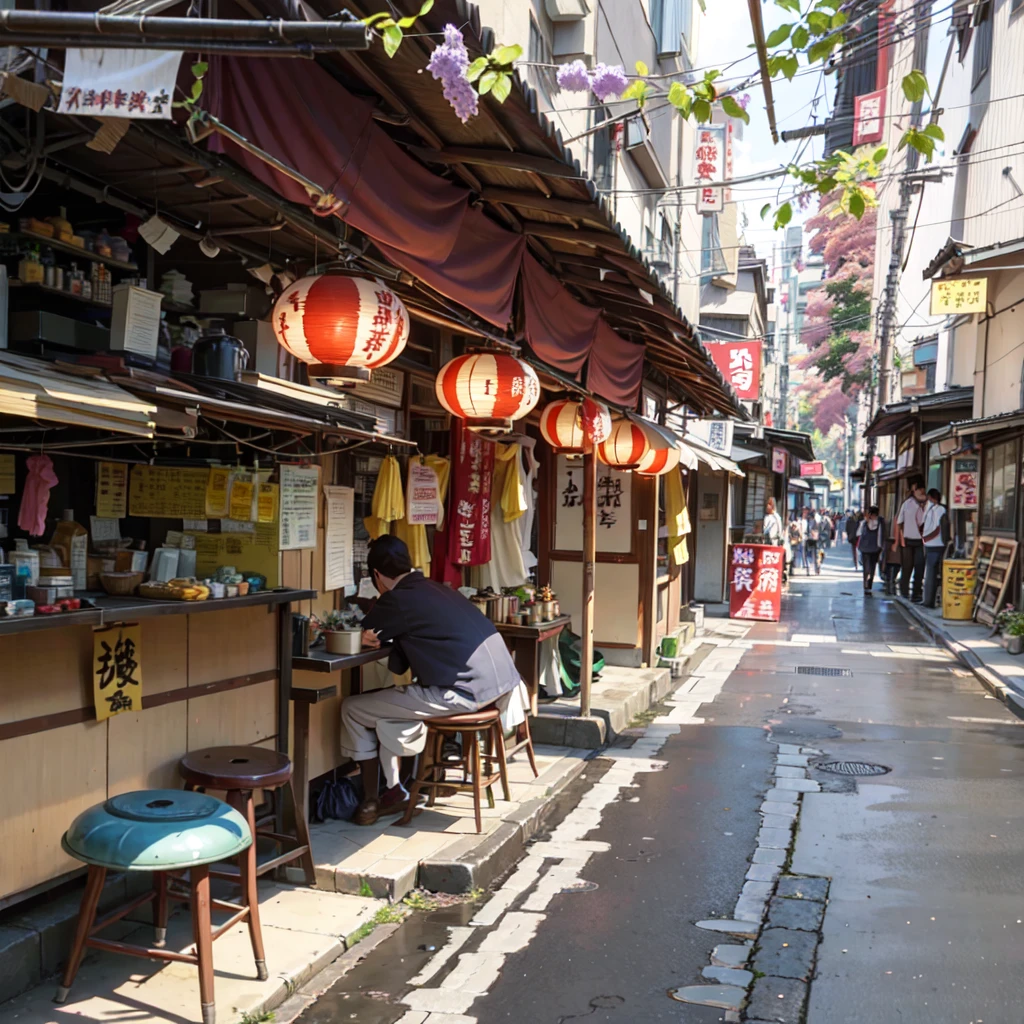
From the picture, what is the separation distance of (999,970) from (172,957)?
466 cm

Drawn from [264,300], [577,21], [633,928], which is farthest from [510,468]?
[577,21]

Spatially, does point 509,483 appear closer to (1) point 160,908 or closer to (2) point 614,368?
(2) point 614,368

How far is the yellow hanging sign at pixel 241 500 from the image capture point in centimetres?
682

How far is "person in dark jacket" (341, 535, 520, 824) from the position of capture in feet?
25.6

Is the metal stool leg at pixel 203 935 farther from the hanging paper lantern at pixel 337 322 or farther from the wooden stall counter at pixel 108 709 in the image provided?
the hanging paper lantern at pixel 337 322

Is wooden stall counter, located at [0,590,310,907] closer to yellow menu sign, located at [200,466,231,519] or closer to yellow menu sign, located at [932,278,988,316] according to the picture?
yellow menu sign, located at [200,466,231,519]

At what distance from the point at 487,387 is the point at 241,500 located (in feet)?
7.46

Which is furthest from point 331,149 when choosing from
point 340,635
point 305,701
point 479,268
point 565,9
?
point 565,9

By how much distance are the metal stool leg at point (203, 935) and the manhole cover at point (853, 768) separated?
7.26m

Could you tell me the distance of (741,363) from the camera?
29.4 meters

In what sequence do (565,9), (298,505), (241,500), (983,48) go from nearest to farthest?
(241,500)
(298,505)
(565,9)
(983,48)

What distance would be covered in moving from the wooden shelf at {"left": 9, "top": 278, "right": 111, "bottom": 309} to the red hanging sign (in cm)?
471

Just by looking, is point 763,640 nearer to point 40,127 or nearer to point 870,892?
point 870,892

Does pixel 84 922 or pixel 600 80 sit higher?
pixel 600 80
